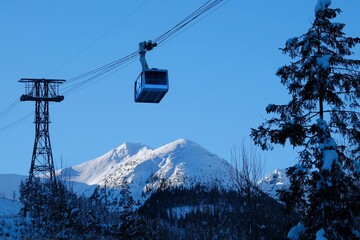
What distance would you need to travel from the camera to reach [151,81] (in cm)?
2836

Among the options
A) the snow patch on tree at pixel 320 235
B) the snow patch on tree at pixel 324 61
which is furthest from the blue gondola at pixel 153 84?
the snow patch on tree at pixel 320 235

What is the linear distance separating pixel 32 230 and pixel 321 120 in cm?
2427

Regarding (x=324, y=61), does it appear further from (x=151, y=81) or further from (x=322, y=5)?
(x=151, y=81)

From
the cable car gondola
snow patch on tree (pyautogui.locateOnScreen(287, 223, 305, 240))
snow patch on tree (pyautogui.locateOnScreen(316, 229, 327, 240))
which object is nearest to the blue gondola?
the cable car gondola

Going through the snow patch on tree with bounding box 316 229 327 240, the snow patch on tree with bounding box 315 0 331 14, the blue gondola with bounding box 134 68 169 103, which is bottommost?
the snow patch on tree with bounding box 316 229 327 240

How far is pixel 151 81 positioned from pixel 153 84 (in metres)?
0.20

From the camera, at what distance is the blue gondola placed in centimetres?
2828

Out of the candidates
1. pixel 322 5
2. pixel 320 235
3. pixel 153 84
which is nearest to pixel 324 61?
pixel 322 5

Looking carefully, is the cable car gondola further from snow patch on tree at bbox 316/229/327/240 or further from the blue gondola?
snow patch on tree at bbox 316/229/327/240

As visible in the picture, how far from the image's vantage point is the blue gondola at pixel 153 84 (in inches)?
1113

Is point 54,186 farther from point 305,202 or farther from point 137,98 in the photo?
point 305,202

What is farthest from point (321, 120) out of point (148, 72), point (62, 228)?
point (62, 228)

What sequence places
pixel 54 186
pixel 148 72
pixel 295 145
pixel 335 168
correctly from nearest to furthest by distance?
pixel 335 168 < pixel 295 145 < pixel 148 72 < pixel 54 186

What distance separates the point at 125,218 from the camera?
34.1 m
